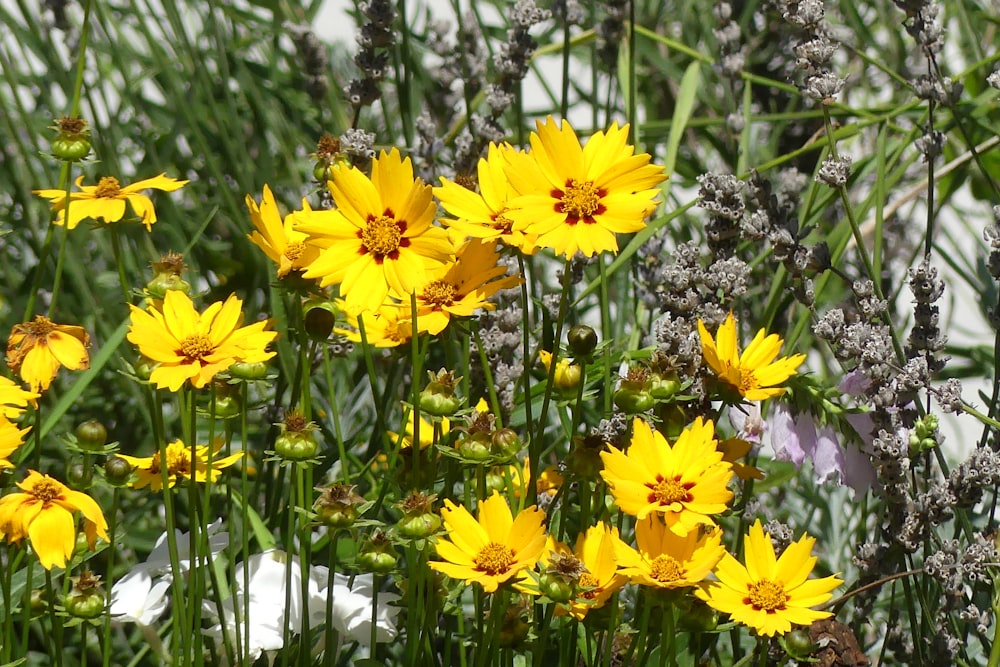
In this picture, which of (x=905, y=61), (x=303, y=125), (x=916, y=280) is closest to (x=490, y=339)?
(x=916, y=280)

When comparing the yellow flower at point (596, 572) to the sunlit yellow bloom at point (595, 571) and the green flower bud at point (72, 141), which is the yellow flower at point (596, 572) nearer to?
the sunlit yellow bloom at point (595, 571)

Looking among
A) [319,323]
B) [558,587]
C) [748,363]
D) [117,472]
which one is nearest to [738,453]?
[748,363]

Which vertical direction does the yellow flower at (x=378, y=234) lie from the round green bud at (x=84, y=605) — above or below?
above

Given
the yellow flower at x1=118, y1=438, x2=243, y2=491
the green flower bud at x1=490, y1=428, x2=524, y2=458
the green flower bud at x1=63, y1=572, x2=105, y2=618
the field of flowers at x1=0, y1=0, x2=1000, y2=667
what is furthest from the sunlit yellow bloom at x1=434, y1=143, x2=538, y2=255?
the green flower bud at x1=63, y1=572, x2=105, y2=618

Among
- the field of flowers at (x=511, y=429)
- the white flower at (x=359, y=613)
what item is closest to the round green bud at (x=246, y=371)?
the field of flowers at (x=511, y=429)

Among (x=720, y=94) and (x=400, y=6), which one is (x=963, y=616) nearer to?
(x=400, y=6)

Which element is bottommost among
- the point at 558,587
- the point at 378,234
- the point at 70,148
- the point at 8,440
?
the point at 558,587

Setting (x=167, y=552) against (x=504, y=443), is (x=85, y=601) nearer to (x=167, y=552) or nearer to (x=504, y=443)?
(x=167, y=552)
